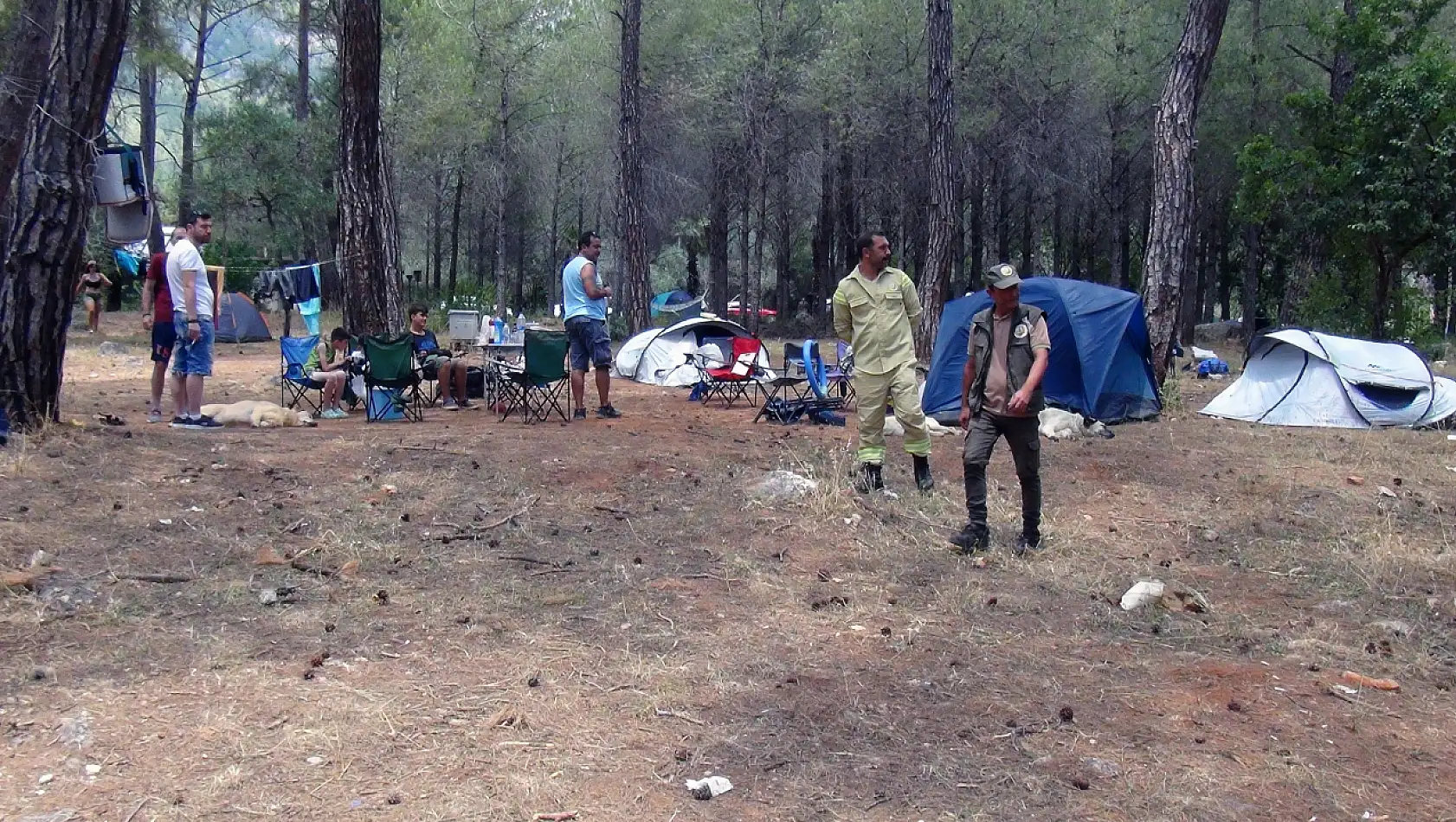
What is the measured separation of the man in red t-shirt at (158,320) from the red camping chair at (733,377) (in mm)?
5232

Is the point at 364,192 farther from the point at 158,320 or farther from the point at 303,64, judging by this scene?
the point at 303,64

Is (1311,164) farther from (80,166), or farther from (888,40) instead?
(80,166)

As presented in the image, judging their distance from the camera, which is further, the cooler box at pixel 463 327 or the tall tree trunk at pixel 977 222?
the tall tree trunk at pixel 977 222

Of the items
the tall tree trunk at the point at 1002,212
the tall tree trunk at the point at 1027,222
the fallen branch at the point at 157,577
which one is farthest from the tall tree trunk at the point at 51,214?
the tall tree trunk at the point at 1027,222

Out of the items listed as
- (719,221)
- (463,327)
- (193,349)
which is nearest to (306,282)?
(463,327)

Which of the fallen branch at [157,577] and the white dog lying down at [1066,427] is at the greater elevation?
the white dog lying down at [1066,427]

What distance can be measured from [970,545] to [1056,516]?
4.02 ft

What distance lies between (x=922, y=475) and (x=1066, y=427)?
3294mm

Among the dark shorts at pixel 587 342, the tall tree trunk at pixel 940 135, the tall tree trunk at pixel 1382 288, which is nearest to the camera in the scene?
the dark shorts at pixel 587 342

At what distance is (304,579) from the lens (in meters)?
5.12

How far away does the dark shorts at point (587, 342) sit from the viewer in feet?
31.4

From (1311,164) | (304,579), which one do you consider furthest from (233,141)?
(304,579)

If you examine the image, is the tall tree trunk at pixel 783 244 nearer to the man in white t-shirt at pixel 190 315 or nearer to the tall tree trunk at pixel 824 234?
the tall tree trunk at pixel 824 234

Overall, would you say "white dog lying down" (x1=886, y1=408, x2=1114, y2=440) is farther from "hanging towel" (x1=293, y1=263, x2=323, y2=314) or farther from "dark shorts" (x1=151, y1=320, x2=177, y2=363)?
"hanging towel" (x1=293, y1=263, x2=323, y2=314)
